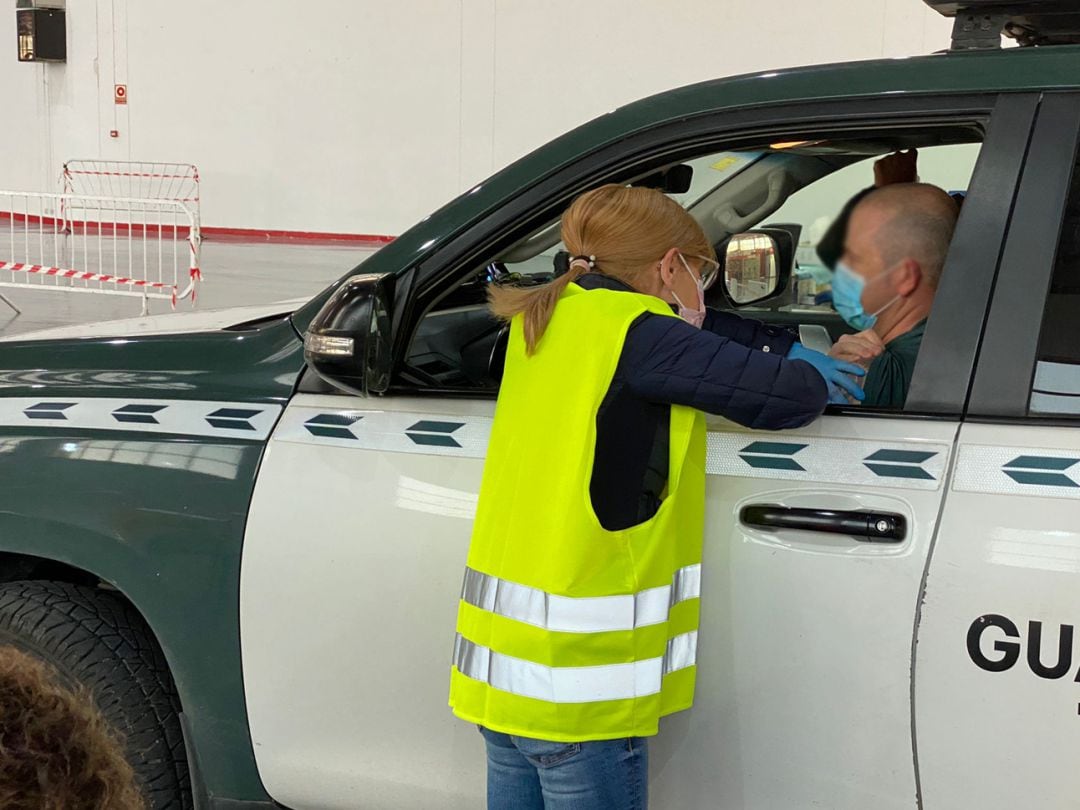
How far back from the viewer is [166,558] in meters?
2.41

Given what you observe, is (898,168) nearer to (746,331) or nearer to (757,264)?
(746,331)

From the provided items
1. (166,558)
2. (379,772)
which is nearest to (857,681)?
(379,772)

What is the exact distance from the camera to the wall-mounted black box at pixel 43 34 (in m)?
19.0

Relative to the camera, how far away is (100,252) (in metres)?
11.5

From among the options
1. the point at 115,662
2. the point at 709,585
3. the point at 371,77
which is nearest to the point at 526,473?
the point at 709,585

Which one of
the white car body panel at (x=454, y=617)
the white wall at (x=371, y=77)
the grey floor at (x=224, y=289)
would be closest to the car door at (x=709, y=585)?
the white car body panel at (x=454, y=617)

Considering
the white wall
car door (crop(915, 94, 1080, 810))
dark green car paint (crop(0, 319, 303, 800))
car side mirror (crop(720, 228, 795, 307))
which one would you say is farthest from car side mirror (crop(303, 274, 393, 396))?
the white wall

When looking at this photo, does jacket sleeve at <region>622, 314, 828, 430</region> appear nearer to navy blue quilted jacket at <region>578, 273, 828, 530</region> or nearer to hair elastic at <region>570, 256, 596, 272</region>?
navy blue quilted jacket at <region>578, 273, 828, 530</region>

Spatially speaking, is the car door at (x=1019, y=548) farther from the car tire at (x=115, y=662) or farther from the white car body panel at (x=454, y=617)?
the car tire at (x=115, y=662)

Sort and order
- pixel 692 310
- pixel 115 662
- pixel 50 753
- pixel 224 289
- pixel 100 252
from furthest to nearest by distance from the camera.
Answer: pixel 224 289, pixel 100 252, pixel 115 662, pixel 692 310, pixel 50 753

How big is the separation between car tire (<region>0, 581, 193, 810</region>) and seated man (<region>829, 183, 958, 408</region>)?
144 cm

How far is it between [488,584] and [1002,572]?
0.76 m

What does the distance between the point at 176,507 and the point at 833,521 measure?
117 centimetres

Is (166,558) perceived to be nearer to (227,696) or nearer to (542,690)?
(227,696)
